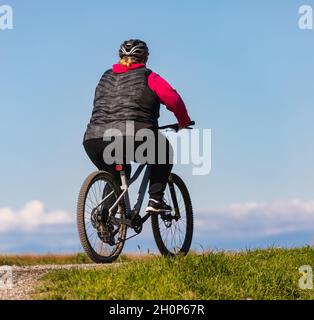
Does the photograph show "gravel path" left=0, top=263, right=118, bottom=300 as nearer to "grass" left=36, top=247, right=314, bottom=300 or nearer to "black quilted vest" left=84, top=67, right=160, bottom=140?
"grass" left=36, top=247, right=314, bottom=300

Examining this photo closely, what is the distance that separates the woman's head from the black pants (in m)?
1.29

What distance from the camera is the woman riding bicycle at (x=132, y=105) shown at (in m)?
10.4

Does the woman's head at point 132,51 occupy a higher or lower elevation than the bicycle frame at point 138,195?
higher

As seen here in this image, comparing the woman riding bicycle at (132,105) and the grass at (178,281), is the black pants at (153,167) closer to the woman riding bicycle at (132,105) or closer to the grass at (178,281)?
the woman riding bicycle at (132,105)

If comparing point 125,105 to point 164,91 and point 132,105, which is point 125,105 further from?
point 164,91

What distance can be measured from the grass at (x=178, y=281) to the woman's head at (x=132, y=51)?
309cm

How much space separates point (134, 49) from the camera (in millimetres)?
10688

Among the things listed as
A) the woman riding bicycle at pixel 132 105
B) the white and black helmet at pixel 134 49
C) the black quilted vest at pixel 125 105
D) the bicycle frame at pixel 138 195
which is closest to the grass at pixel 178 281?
the bicycle frame at pixel 138 195

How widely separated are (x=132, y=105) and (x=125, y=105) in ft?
0.34

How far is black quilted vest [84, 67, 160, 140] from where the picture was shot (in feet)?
33.9

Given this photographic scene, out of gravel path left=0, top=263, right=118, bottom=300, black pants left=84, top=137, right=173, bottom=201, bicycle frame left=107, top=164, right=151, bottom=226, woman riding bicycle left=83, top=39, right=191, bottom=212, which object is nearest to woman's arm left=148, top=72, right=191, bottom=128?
woman riding bicycle left=83, top=39, right=191, bottom=212

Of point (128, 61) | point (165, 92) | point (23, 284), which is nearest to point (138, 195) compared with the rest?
point (165, 92)
